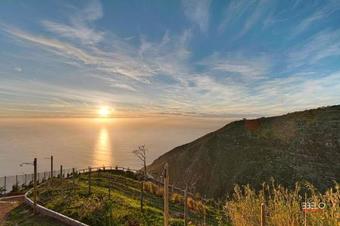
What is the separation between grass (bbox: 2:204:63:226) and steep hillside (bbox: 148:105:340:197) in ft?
86.4

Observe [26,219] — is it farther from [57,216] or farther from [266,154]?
[266,154]

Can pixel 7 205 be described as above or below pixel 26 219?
below

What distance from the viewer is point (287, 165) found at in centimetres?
4469

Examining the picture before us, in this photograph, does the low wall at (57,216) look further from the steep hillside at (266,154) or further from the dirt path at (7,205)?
the steep hillside at (266,154)

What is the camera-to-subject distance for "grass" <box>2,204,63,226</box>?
16850 mm

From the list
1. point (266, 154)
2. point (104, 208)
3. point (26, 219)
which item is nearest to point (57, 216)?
point (26, 219)

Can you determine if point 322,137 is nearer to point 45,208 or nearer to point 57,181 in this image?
point 57,181

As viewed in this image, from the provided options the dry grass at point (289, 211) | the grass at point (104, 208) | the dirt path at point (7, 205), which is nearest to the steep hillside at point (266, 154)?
the grass at point (104, 208)

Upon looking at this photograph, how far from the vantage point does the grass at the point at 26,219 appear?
16.9 meters

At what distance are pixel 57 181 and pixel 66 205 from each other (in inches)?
401

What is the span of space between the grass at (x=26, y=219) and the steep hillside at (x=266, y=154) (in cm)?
2634

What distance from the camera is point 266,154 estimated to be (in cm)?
4869

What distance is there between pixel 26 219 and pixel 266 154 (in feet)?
123

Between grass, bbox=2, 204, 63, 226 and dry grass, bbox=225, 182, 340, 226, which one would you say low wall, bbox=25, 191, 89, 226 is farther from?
dry grass, bbox=225, 182, 340, 226
